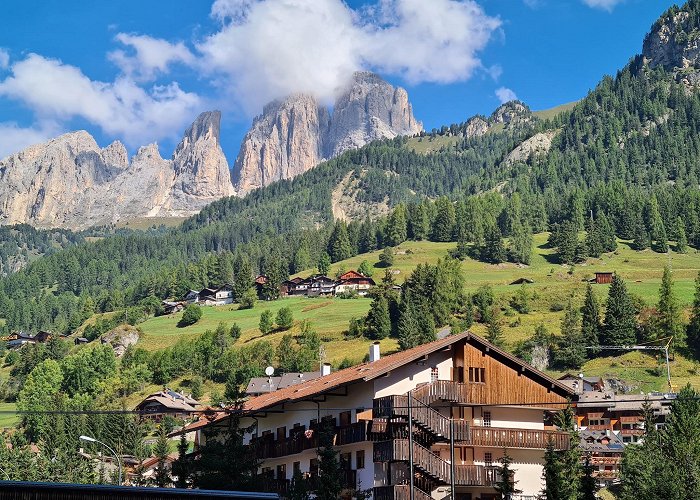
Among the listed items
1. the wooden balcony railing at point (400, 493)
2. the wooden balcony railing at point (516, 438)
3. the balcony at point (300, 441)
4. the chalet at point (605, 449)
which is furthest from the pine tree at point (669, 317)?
the wooden balcony railing at point (400, 493)

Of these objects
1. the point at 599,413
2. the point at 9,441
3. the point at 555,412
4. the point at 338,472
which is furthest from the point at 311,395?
the point at 9,441

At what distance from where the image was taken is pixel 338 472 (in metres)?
53.9

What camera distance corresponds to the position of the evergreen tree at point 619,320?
17862cm

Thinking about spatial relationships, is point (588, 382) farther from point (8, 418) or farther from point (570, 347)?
point (8, 418)

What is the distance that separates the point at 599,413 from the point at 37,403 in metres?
100

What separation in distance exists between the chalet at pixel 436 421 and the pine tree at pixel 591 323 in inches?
4456

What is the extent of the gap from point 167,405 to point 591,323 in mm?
74867

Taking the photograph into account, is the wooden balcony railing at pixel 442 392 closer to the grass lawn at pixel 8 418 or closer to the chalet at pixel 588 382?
the chalet at pixel 588 382

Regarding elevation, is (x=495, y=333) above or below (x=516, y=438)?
above

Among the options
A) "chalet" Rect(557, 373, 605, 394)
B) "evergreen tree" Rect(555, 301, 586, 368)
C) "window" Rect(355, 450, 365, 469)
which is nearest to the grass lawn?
"chalet" Rect(557, 373, 605, 394)

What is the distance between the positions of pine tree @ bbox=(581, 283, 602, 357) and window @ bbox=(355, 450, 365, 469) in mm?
120123

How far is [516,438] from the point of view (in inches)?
2437

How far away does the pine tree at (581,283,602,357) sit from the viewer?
17688cm

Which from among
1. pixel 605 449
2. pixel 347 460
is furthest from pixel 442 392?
pixel 605 449
